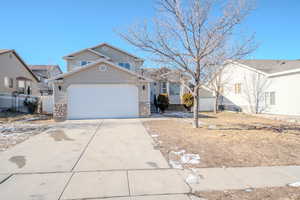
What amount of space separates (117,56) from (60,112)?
30.1 feet

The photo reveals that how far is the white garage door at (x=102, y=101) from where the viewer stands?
12281 mm

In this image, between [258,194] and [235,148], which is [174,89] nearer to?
[235,148]

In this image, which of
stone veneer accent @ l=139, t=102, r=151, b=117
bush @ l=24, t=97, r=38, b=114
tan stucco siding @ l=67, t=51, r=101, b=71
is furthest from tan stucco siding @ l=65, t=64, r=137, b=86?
tan stucco siding @ l=67, t=51, r=101, b=71

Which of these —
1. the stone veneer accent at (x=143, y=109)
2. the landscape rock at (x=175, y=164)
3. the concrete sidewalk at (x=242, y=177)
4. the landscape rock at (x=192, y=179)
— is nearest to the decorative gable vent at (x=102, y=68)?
the stone veneer accent at (x=143, y=109)

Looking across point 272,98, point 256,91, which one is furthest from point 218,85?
point 272,98

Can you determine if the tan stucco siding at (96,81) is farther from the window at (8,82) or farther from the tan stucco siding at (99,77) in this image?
the window at (8,82)

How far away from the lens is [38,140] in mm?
6668

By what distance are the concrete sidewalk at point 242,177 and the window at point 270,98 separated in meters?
12.8

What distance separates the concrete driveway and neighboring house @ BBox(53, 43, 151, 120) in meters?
6.31

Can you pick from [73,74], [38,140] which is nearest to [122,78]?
[73,74]

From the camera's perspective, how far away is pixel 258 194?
3033 millimetres

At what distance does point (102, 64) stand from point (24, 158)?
882 cm

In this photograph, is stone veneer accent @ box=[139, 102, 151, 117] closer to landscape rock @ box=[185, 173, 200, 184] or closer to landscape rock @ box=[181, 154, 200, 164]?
landscape rock @ box=[181, 154, 200, 164]

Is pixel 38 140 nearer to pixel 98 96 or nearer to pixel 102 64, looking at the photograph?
pixel 98 96
